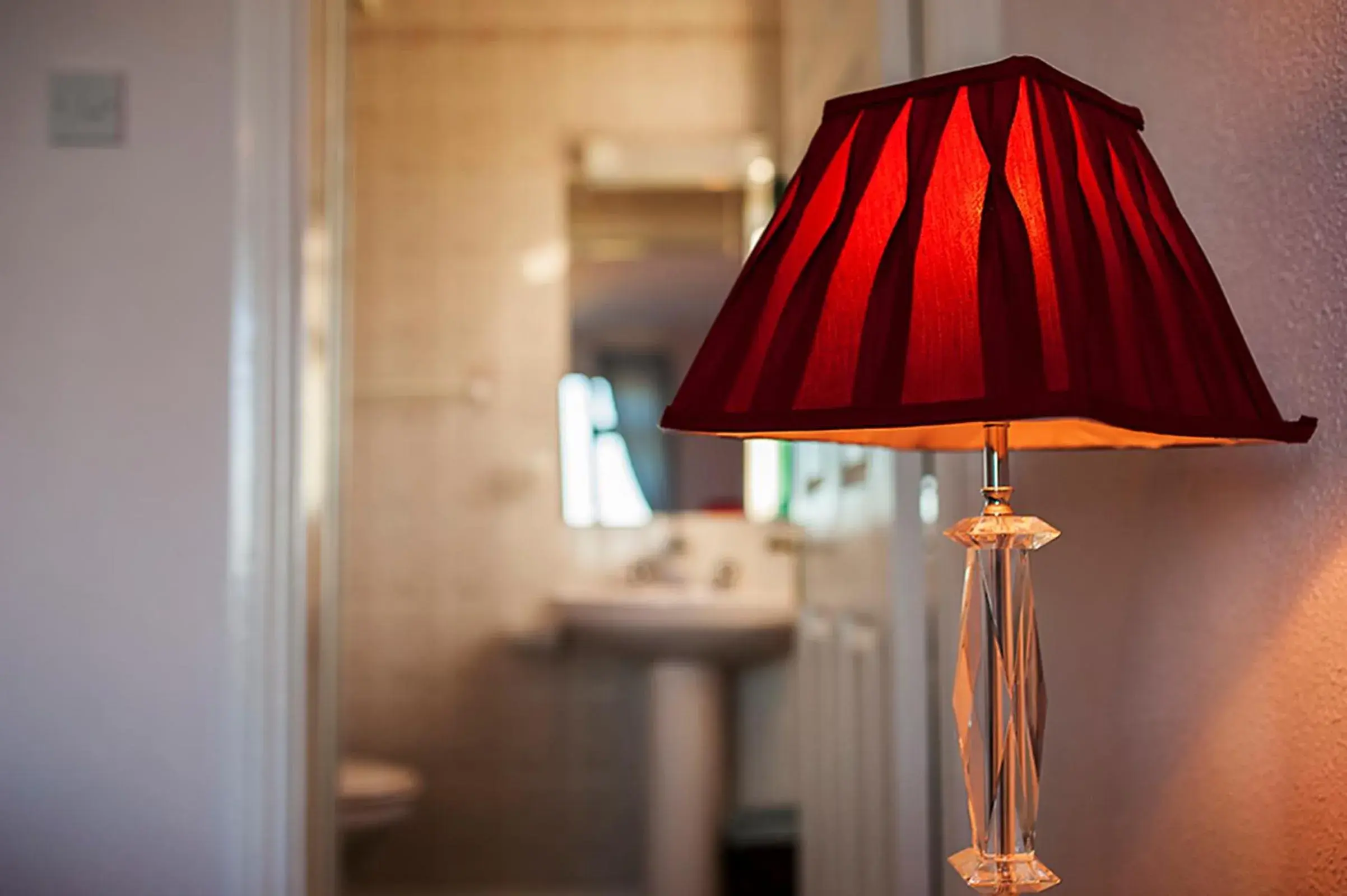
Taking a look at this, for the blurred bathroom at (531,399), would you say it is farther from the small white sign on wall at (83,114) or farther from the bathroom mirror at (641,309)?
the small white sign on wall at (83,114)

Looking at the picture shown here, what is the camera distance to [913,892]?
1758 mm

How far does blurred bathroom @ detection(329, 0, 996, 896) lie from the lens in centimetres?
356

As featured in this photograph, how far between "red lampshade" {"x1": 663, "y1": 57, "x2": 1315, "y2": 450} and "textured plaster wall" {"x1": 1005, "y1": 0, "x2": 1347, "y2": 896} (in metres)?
0.16

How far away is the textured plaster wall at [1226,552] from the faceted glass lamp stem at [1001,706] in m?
0.21

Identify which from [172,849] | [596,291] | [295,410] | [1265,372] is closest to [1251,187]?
[1265,372]

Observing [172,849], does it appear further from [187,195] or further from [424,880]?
[424,880]

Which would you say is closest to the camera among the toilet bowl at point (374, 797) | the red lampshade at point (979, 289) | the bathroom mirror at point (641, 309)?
the red lampshade at point (979, 289)

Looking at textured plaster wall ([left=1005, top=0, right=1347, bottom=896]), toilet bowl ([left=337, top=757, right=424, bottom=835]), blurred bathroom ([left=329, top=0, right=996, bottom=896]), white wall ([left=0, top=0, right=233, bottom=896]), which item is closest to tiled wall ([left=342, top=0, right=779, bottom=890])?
blurred bathroom ([left=329, top=0, right=996, bottom=896])

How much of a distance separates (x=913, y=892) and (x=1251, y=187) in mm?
1068

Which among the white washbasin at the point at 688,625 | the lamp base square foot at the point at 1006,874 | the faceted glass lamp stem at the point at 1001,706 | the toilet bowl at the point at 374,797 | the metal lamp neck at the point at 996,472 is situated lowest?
the toilet bowl at the point at 374,797

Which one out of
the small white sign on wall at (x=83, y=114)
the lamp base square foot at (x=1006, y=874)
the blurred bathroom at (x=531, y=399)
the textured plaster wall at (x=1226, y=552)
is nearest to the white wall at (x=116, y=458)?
the small white sign on wall at (x=83, y=114)

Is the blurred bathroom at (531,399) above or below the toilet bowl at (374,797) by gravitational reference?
above

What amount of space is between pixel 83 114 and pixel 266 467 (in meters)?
0.58

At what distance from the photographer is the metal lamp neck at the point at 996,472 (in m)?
0.97
